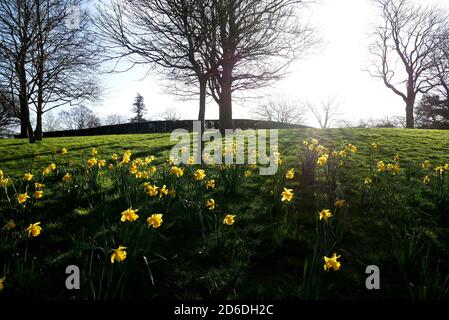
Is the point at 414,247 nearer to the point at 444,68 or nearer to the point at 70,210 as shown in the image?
the point at 70,210

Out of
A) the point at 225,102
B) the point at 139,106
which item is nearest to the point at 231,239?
the point at 225,102

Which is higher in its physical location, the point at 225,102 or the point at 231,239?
the point at 225,102

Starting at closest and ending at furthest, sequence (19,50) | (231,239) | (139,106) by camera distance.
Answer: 1. (231,239)
2. (19,50)
3. (139,106)

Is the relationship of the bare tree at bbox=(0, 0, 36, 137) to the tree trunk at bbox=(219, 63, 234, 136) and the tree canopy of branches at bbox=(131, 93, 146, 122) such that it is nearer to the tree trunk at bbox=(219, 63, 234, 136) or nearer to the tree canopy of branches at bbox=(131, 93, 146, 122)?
the tree trunk at bbox=(219, 63, 234, 136)

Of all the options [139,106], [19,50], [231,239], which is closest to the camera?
[231,239]

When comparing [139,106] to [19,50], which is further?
[139,106]

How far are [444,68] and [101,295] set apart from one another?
100 feet

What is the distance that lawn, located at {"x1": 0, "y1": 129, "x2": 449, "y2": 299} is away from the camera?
2.39 m

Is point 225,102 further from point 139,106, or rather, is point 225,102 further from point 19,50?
point 139,106

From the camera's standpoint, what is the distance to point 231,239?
323cm

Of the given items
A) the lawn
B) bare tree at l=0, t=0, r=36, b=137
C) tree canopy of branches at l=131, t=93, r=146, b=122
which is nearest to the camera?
the lawn

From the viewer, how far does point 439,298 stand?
208cm

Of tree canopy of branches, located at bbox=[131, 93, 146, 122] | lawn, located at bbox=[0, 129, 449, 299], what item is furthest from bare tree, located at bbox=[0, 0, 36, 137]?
tree canopy of branches, located at bbox=[131, 93, 146, 122]
